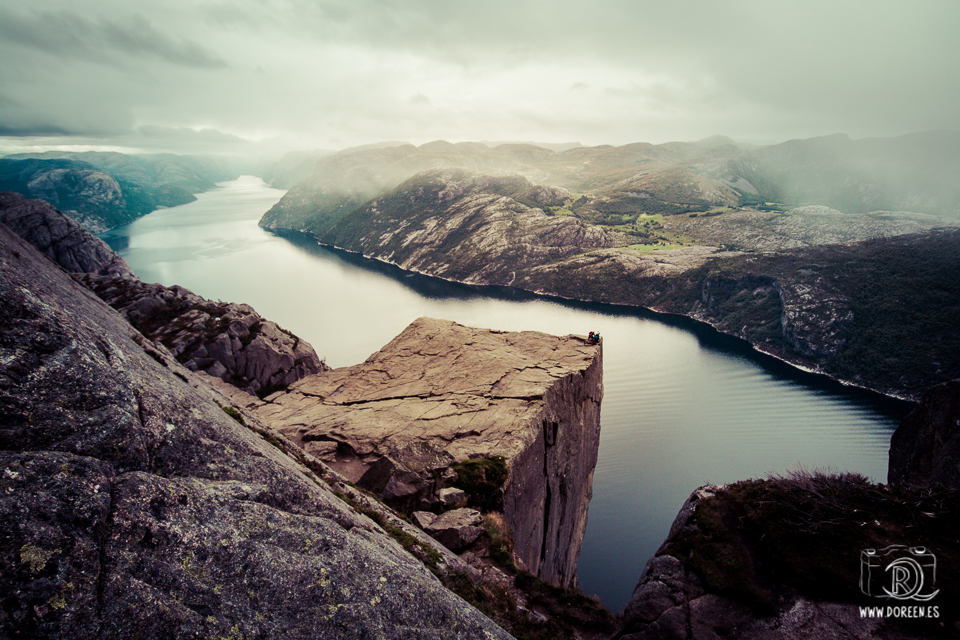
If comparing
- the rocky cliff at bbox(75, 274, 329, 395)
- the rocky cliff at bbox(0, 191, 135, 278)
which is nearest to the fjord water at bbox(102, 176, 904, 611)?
the rocky cliff at bbox(75, 274, 329, 395)

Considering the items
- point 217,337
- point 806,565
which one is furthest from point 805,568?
point 217,337

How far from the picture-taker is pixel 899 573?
10414 millimetres

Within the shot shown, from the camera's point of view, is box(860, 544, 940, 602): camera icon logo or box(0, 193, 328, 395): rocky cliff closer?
box(860, 544, 940, 602): camera icon logo

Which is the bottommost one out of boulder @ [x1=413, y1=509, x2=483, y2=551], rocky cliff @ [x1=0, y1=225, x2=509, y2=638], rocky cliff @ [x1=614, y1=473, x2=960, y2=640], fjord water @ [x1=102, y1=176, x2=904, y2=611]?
fjord water @ [x1=102, y1=176, x2=904, y2=611]

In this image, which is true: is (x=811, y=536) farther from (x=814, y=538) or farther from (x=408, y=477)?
(x=408, y=477)

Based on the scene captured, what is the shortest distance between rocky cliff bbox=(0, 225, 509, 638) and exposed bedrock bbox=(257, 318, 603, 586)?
916cm

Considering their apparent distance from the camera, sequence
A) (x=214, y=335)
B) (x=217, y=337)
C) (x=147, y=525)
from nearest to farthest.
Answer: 1. (x=147, y=525)
2. (x=217, y=337)
3. (x=214, y=335)

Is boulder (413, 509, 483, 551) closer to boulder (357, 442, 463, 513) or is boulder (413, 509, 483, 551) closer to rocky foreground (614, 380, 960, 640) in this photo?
boulder (357, 442, 463, 513)

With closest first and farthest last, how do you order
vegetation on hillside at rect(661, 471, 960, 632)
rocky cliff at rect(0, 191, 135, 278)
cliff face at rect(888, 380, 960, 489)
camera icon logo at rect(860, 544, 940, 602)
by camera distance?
camera icon logo at rect(860, 544, 940, 602), vegetation on hillside at rect(661, 471, 960, 632), cliff face at rect(888, 380, 960, 489), rocky cliff at rect(0, 191, 135, 278)

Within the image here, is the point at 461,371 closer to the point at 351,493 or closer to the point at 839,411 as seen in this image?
the point at 351,493

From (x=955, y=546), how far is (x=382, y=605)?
15130mm

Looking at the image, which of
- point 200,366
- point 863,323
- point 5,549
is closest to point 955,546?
point 5,549

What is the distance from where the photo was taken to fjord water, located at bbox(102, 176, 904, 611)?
52.3m

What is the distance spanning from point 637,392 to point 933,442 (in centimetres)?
6601
